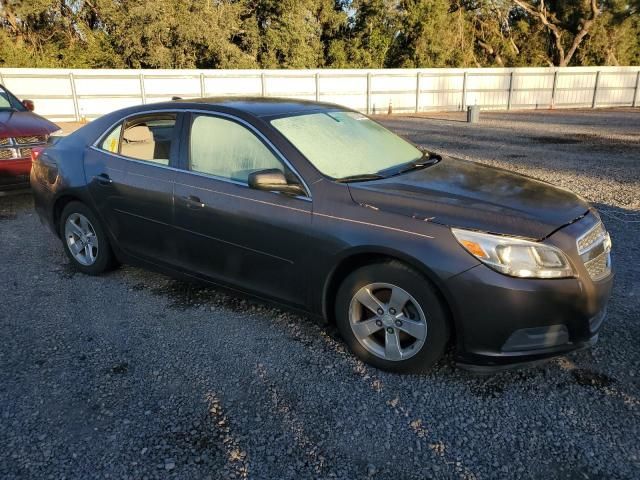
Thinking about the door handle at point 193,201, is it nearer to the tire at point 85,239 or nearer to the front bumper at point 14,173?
the tire at point 85,239

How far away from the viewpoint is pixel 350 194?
3.13 m

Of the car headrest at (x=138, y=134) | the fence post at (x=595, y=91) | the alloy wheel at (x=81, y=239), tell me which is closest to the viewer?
the car headrest at (x=138, y=134)

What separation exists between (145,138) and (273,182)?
1.60 m

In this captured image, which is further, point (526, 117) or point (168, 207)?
point (526, 117)

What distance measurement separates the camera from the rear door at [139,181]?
13.0ft

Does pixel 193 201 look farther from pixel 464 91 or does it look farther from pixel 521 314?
pixel 464 91

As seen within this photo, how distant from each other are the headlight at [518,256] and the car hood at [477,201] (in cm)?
6

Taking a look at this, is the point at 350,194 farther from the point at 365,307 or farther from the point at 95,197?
the point at 95,197

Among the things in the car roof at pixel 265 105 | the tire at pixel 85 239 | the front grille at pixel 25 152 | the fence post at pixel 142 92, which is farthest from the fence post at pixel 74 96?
the car roof at pixel 265 105

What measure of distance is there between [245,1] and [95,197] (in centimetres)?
2868

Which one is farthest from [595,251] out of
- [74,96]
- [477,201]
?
[74,96]

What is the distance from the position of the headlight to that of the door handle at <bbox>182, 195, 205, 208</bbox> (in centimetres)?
188

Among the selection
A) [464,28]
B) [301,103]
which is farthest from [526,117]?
[301,103]

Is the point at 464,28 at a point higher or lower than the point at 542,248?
higher
